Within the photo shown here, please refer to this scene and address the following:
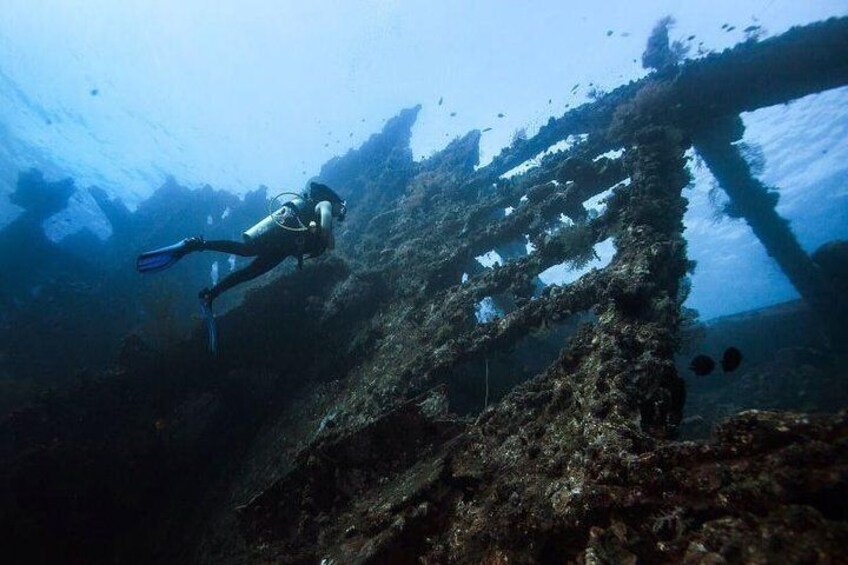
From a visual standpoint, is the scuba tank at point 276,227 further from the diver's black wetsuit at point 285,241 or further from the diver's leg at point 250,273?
the diver's leg at point 250,273

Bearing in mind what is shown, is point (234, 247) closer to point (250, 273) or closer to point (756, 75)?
point (250, 273)

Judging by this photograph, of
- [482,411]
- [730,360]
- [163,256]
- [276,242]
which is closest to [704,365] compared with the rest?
[730,360]

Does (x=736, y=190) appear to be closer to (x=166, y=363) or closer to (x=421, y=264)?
(x=421, y=264)

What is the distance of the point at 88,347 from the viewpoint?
2100cm

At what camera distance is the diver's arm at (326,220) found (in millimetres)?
7738

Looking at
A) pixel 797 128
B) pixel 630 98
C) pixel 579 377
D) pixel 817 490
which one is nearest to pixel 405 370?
pixel 579 377

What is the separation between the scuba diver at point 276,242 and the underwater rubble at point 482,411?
3131 millimetres

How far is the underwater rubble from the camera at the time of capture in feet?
8.93

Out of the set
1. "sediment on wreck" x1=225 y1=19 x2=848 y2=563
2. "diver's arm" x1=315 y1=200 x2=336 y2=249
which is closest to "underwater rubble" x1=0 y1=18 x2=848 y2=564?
"sediment on wreck" x1=225 y1=19 x2=848 y2=563

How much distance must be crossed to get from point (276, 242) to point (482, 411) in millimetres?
4925

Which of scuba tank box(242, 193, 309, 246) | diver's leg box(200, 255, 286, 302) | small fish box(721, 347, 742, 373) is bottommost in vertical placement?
small fish box(721, 347, 742, 373)

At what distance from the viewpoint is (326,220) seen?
7867 millimetres

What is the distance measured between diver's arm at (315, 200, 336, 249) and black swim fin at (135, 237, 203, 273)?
225 cm

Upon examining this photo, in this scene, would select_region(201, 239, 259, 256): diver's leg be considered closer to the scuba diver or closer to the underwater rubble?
the scuba diver
